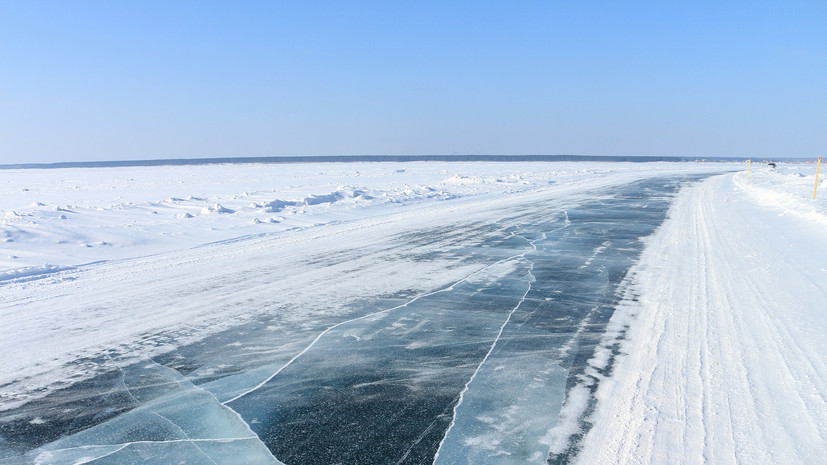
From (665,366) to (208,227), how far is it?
1274 cm

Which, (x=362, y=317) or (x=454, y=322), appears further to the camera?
(x=362, y=317)

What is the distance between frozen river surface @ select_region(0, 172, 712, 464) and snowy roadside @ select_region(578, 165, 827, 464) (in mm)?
267

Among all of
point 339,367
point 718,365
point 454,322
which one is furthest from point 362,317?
point 718,365

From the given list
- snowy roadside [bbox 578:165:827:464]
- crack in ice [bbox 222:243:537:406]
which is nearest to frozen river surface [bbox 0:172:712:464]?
crack in ice [bbox 222:243:537:406]

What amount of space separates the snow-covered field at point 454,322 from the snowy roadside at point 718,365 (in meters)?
0.02

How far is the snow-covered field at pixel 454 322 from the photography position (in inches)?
134

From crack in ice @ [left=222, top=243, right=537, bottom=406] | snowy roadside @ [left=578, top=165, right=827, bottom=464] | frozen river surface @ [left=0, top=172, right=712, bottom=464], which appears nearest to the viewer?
snowy roadside @ [left=578, top=165, right=827, bottom=464]

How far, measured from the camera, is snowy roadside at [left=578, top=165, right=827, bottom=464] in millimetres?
3223

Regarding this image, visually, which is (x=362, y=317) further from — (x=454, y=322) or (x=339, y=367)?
(x=339, y=367)

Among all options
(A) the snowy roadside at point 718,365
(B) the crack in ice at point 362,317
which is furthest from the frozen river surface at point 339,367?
(A) the snowy roadside at point 718,365

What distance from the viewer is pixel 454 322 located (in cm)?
573

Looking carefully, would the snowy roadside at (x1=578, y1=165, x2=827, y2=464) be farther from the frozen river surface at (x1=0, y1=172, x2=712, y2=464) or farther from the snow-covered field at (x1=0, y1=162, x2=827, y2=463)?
the frozen river surface at (x1=0, y1=172, x2=712, y2=464)

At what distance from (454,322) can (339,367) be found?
1560 millimetres

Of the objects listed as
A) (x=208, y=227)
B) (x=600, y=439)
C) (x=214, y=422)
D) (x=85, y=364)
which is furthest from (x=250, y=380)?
(x=208, y=227)
